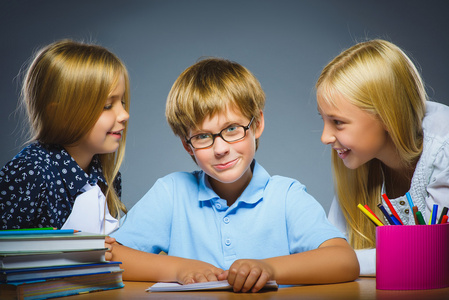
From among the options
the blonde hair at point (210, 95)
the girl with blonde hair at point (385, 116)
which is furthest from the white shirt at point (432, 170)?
the blonde hair at point (210, 95)

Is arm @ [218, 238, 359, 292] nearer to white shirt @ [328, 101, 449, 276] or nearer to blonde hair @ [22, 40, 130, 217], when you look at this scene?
white shirt @ [328, 101, 449, 276]

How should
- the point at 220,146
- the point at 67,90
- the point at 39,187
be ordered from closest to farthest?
the point at 220,146
the point at 39,187
the point at 67,90

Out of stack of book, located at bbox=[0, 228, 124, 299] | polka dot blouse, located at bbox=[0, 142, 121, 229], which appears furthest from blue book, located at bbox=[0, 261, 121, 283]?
polka dot blouse, located at bbox=[0, 142, 121, 229]

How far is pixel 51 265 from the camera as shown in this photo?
918mm

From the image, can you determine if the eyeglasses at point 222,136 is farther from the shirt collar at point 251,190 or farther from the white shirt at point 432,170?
the white shirt at point 432,170

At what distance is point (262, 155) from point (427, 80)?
0.86 m

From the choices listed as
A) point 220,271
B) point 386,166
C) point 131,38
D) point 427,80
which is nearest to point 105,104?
point 220,271

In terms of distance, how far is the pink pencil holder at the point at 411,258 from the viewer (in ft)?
3.11

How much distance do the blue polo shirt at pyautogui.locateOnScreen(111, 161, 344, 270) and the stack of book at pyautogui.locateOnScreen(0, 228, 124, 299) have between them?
32 cm

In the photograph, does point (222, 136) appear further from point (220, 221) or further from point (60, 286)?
point (60, 286)

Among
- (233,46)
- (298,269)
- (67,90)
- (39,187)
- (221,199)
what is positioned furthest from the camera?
(233,46)

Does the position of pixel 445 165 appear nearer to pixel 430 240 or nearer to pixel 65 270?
pixel 430 240

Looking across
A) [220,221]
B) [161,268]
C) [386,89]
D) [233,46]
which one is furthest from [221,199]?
[233,46]

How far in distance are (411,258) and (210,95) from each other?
61 centimetres
